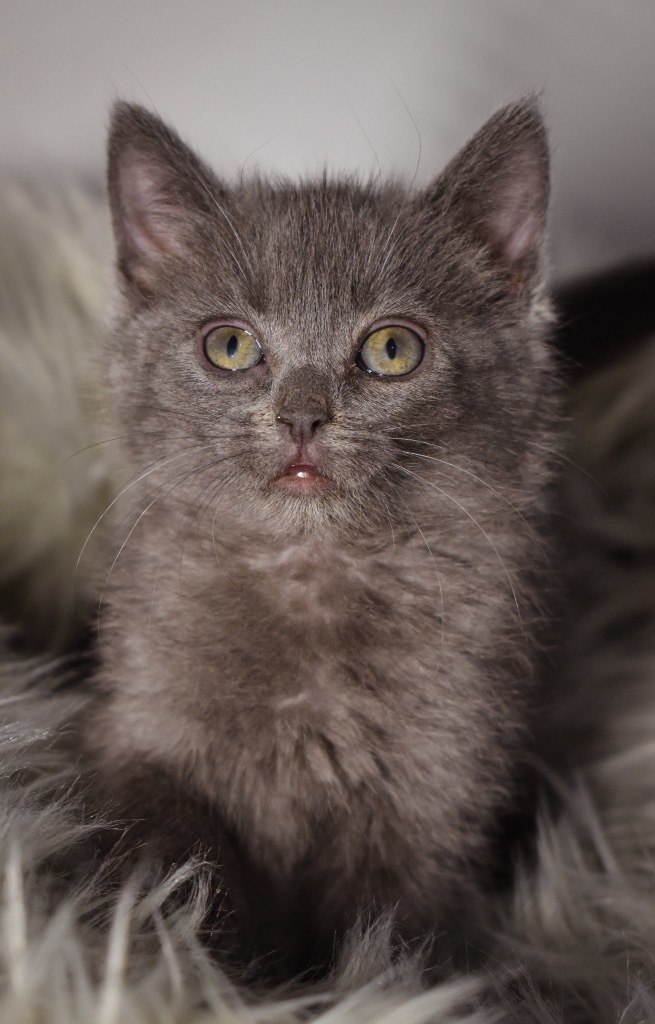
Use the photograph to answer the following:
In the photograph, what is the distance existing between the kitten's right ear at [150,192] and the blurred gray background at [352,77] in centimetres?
49

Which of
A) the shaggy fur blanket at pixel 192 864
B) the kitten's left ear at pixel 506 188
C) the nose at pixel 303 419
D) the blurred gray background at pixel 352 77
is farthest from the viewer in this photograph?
the blurred gray background at pixel 352 77

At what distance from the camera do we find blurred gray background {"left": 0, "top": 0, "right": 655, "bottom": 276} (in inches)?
52.6

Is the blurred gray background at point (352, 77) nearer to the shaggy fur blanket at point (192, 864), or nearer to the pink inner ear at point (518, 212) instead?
the shaggy fur blanket at point (192, 864)

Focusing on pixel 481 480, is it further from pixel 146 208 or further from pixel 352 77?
pixel 352 77

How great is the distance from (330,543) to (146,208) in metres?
0.37

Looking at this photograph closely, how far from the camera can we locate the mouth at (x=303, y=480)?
2.34ft

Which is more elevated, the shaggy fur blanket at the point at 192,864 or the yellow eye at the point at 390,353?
the yellow eye at the point at 390,353

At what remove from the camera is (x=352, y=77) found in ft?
4.49

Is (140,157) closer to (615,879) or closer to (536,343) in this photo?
(536,343)

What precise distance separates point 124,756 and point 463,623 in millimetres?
310

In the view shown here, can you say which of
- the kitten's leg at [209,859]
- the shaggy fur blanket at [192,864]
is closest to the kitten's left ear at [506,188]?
the shaggy fur blanket at [192,864]

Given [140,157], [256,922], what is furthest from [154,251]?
[256,922]

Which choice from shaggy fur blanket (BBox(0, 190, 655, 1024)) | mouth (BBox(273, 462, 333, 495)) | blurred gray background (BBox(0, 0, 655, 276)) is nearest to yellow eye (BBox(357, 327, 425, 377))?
mouth (BBox(273, 462, 333, 495))

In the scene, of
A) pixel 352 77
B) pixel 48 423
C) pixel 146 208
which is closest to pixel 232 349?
pixel 146 208
